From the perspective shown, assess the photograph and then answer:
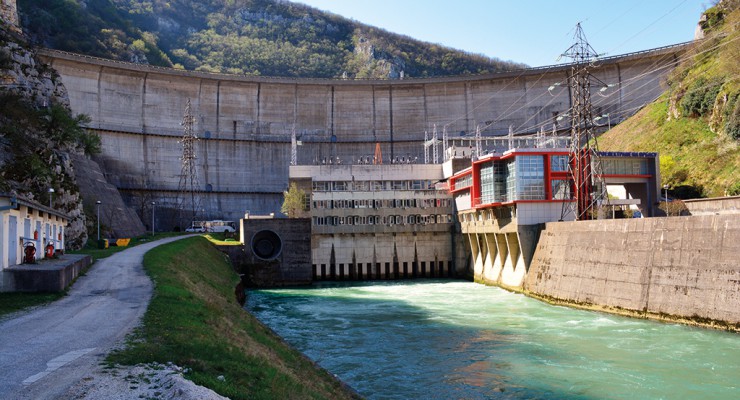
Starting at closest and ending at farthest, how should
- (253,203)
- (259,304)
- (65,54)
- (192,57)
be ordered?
(259,304) < (65,54) < (253,203) < (192,57)

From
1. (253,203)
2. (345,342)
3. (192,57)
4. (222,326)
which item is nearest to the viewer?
(222,326)

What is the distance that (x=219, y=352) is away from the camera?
440 inches

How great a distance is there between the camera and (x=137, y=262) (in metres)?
24.9

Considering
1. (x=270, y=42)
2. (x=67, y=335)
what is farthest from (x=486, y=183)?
(x=270, y=42)

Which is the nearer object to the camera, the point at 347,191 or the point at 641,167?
the point at 641,167

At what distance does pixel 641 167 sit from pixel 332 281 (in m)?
25.8

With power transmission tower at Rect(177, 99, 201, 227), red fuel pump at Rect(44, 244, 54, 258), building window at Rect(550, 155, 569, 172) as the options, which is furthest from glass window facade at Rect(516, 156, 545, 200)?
power transmission tower at Rect(177, 99, 201, 227)

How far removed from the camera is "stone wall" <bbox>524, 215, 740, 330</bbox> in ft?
66.3

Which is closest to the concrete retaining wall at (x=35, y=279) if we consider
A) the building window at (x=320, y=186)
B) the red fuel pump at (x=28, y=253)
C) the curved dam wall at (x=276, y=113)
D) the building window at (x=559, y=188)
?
the red fuel pump at (x=28, y=253)

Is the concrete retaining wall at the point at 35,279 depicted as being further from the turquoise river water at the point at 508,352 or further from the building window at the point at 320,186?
the building window at the point at 320,186

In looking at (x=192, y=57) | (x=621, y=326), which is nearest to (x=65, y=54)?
(x=192, y=57)

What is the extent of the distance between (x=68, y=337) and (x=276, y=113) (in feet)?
213

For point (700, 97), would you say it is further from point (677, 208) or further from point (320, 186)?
point (320, 186)

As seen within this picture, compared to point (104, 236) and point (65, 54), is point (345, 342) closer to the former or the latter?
point (104, 236)
